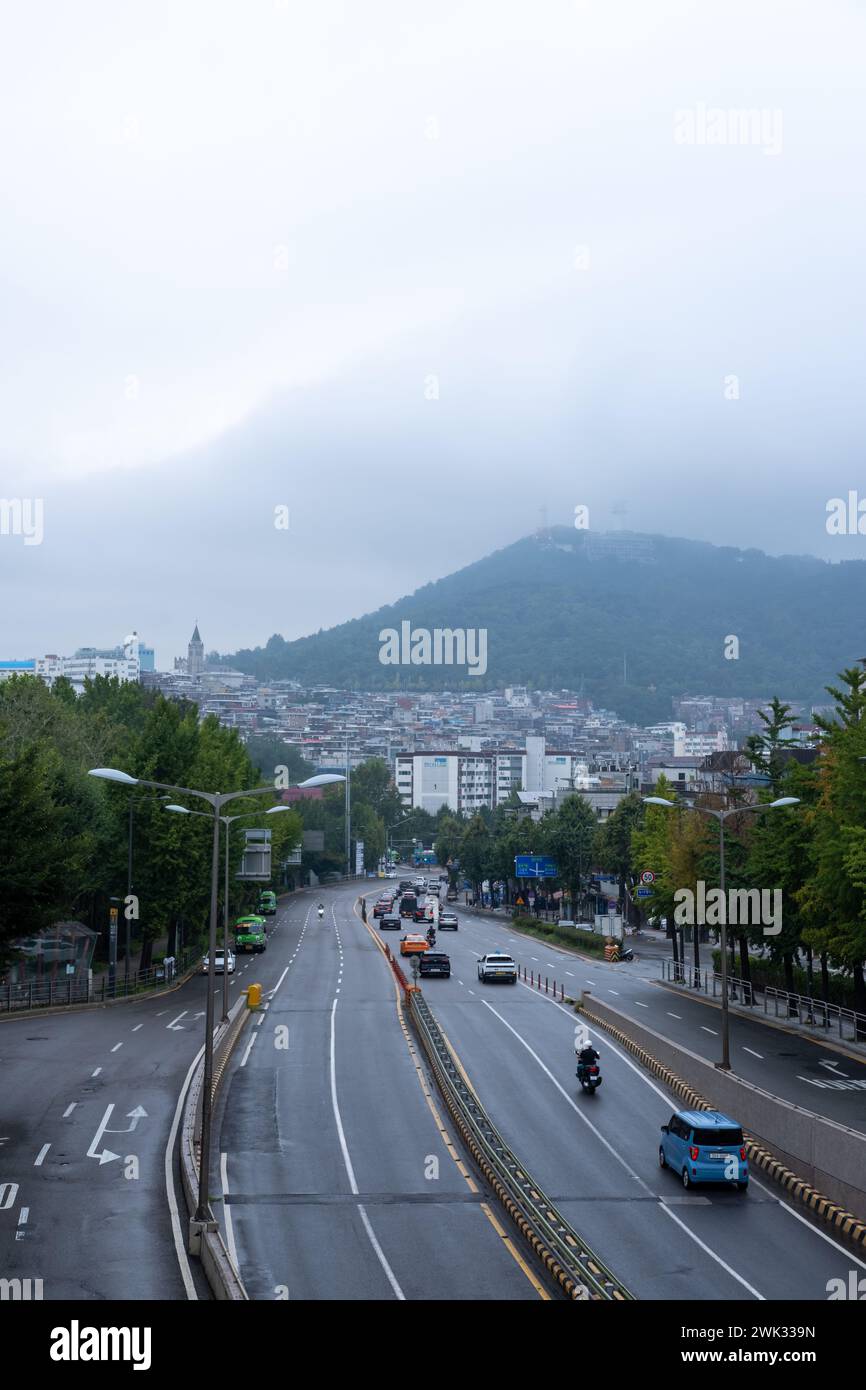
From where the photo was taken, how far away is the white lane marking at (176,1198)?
23750mm

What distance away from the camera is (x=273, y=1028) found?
53.9 meters

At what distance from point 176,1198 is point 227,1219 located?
2.19m

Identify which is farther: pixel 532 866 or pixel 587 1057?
pixel 532 866

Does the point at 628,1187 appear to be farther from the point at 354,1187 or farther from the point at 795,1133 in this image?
the point at 354,1187

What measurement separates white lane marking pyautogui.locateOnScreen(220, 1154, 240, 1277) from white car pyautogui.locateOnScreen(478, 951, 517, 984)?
125 feet

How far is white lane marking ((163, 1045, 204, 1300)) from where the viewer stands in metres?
23.8

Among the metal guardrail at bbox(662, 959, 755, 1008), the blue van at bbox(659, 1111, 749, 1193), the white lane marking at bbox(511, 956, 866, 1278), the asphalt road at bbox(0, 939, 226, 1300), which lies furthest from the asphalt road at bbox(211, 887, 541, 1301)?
the metal guardrail at bbox(662, 959, 755, 1008)

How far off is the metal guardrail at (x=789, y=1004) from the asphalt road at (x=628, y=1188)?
939 cm

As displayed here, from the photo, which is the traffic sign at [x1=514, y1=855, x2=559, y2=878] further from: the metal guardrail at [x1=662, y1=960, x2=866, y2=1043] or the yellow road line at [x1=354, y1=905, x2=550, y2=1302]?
the yellow road line at [x1=354, y1=905, x2=550, y2=1302]

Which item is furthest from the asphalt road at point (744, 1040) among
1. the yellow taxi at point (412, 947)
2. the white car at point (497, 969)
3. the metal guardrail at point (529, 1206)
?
the metal guardrail at point (529, 1206)

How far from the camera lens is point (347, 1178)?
31375mm

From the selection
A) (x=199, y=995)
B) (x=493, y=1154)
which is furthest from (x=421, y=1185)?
A: (x=199, y=995)

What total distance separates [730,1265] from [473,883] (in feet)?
461

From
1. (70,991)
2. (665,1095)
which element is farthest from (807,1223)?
(70,991)
